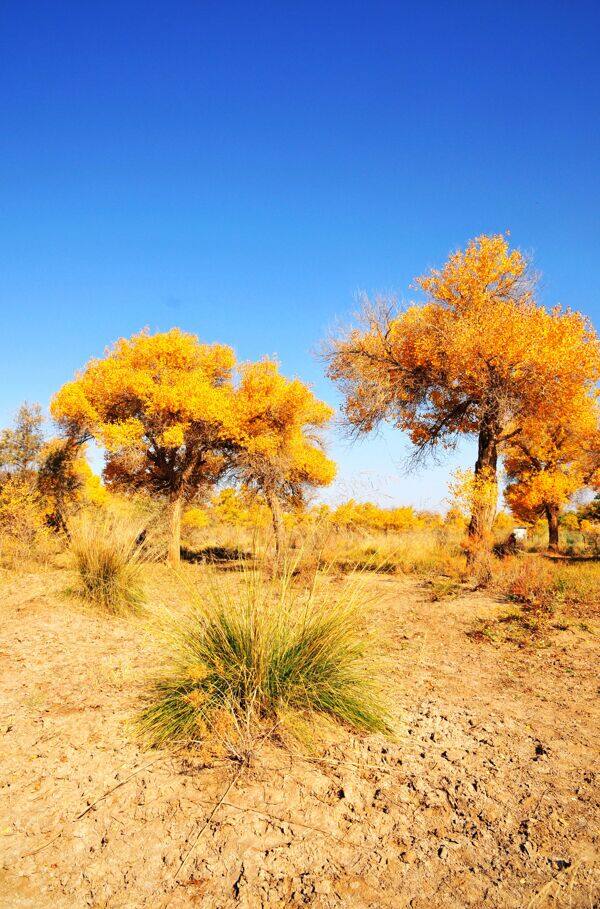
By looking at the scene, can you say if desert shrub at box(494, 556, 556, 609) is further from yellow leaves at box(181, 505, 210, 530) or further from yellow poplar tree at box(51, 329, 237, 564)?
yellow leaves at box(181, 505, 210, 530)

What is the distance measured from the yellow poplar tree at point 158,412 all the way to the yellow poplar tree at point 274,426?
22.7 inches

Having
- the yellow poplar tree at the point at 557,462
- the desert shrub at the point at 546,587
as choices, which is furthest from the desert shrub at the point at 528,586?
the yellow poplar tree at the point at 557,462

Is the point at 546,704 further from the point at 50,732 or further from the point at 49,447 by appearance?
the point at 49,447

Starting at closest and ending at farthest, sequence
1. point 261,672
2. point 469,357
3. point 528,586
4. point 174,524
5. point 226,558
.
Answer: point 261,672
point 226,558
point 528,586
point 469,357
point 174,524

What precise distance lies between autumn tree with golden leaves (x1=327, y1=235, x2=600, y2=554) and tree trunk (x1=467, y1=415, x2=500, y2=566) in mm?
26

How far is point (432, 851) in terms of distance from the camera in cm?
225

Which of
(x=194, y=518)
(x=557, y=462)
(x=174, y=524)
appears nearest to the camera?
(x=174, y=524)

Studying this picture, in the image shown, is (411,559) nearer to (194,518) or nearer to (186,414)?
(186,414)

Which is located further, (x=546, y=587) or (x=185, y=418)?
(x=185, y=418)

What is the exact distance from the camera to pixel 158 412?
46.3 feet

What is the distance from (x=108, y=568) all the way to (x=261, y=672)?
4805mm

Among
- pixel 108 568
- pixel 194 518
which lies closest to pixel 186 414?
pixel 108 568

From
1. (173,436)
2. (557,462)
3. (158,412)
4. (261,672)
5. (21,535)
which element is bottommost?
(261,672)

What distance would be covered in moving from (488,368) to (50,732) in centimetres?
1034
